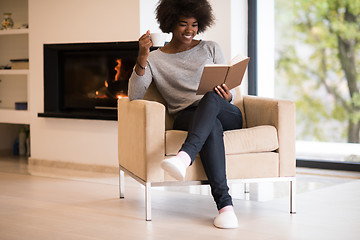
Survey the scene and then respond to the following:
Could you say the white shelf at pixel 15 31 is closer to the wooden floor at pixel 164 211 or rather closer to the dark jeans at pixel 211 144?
the wooden floor at pixel 164 211

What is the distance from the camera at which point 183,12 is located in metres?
3.15

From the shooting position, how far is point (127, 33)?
4512 mm

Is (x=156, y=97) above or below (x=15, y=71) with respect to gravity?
below

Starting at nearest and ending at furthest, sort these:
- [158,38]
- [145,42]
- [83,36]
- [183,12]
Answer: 1. [145,42]
2. [183,12]
3. [158,38]
4. [83,36]

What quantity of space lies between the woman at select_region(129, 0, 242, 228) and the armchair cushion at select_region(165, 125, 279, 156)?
91 millimetres

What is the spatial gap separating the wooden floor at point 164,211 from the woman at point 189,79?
260 millimetres

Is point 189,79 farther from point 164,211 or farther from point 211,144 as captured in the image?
point 164,211

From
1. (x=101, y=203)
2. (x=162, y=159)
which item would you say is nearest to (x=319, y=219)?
(x=162, y=159)

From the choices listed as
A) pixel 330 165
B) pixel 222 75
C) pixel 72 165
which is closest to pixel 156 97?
pixel 222 75

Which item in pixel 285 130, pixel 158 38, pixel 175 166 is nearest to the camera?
pixel 175 166

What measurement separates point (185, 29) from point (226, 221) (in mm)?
1061

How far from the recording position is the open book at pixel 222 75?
2.88m

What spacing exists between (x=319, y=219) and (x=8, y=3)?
4096 mm

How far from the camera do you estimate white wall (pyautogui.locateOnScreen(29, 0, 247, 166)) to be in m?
4.55
